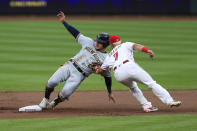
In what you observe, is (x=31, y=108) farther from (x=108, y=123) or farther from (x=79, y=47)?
(x=79, y=47)

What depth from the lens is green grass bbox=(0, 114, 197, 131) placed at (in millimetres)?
8133

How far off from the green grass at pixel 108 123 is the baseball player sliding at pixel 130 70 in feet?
1.64

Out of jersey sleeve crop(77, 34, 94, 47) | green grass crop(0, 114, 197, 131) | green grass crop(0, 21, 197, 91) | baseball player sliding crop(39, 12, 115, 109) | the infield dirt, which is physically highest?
jersey sleeve crop(77, 34, 94, 47)

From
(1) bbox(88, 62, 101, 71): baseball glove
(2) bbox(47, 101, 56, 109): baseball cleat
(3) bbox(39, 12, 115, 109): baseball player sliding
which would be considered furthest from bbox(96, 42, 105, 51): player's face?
(2) bbox(47, 101, 56, 109): baseball cleat

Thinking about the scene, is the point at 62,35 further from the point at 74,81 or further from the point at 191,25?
the point at 74,81

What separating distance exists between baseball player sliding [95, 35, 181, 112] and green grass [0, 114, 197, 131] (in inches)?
19.7

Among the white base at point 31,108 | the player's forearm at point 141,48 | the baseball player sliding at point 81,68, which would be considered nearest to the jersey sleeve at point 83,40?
the baseball player sliding at point 81,68

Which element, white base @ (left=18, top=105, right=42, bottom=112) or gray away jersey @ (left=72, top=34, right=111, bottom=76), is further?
gray away jersey @ (left=72, top=34, right=111, bottom=76)

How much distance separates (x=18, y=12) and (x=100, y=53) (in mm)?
19785

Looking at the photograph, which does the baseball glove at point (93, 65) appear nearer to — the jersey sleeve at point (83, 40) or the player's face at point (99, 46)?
the player's face at point (99, 46)

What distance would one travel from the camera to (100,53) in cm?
1014

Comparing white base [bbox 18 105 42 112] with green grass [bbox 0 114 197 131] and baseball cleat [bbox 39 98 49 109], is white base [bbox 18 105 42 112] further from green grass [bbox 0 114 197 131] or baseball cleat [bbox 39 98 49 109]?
green grass [bbox 0 114 197 131]

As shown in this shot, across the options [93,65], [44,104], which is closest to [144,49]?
[93,65]

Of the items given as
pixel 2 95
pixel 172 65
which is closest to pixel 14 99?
pixel 2 95
